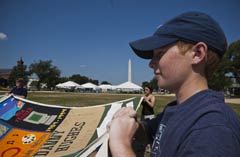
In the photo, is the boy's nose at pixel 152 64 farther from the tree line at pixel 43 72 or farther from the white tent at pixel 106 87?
the tree line at pixel 43 72

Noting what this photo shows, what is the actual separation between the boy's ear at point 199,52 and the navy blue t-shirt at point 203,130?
0.48 ft

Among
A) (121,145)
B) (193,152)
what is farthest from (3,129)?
(193,152)

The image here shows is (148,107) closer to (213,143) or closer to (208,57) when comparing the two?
(208,57)

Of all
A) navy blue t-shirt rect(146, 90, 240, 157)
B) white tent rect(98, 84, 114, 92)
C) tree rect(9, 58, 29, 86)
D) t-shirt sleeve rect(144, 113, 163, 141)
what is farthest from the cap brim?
tree rect(9, 58, 29, 86)

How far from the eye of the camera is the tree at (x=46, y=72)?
305 ft

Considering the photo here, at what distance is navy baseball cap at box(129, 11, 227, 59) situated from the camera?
118 cm

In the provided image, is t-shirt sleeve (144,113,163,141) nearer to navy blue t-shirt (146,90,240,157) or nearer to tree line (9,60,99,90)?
navy blue t-shirt (146,90,240,157)

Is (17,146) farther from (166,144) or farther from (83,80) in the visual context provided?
(83,80)

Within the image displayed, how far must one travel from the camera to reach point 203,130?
0.96 m

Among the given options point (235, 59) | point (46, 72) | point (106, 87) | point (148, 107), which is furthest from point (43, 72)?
point (148, 107)

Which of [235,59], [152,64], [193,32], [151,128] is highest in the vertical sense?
[235,59]

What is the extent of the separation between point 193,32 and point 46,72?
315 feet

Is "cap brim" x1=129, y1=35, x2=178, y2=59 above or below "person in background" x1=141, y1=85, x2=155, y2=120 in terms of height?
above

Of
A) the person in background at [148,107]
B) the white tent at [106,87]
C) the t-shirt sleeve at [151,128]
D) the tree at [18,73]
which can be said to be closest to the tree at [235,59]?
the white tent at [106,87]
